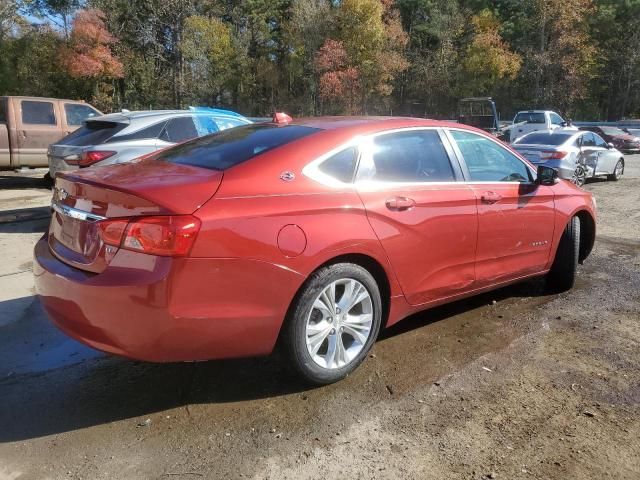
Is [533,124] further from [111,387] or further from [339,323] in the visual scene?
[111,387]

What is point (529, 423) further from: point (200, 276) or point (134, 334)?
point (134, 334)

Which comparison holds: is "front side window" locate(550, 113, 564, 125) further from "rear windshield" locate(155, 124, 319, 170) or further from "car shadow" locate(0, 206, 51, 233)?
"rear windshield" locate(155, 124, 319, 170)

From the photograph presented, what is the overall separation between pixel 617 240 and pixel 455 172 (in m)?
4.57

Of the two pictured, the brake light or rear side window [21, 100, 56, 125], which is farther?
rear side window [21, 100, 56, 125]

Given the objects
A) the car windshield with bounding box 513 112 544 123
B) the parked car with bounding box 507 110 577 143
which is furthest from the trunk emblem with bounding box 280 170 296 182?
the car windshield with bounding box 513 112 544 123

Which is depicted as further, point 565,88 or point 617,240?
point 565,88

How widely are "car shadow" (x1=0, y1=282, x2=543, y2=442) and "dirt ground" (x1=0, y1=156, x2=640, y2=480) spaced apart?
11 mm

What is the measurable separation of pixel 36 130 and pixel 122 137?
572 cm

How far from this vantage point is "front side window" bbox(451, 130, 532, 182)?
4274 millimetres

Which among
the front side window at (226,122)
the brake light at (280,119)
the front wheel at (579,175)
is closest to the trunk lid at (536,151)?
the front wheel at (579,175)

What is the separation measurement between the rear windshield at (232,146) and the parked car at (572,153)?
9.36 meters

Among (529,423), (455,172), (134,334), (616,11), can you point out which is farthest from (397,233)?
(616,11)

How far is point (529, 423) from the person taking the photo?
9.91ft

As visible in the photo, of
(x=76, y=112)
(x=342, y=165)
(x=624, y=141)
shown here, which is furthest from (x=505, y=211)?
(x=624, y=141)
